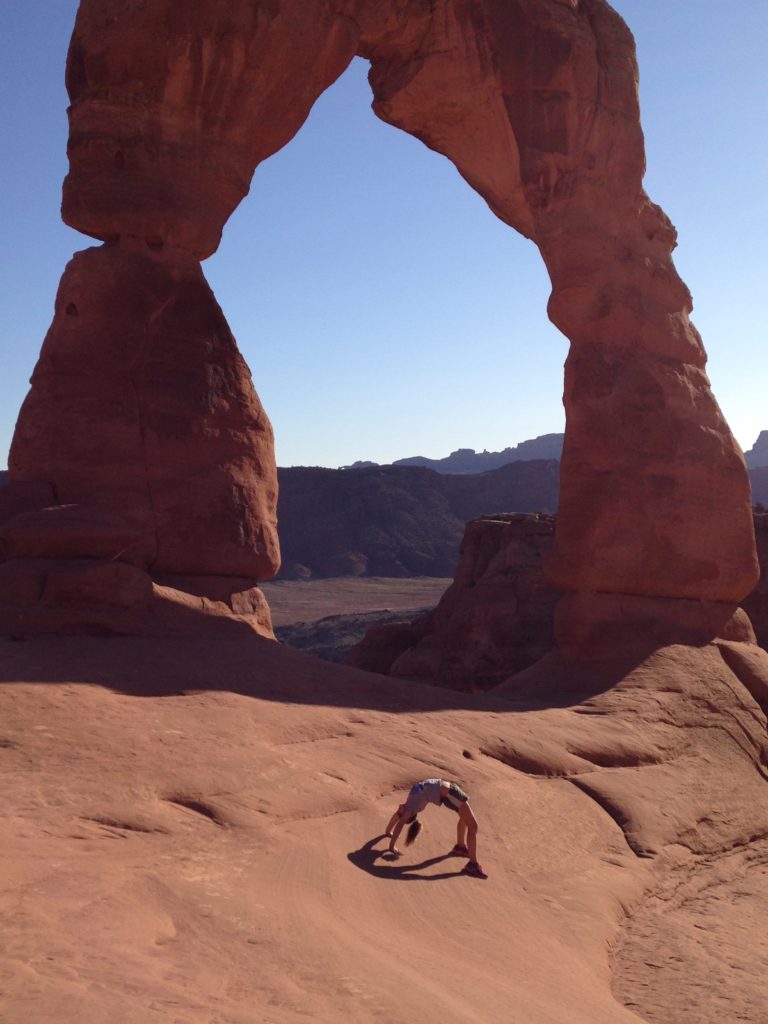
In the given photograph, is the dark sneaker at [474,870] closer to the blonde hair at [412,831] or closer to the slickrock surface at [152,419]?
the blonde hair at [412,831]

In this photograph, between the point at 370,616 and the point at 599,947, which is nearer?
the point at 599,947

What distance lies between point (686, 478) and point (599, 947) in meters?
5.69

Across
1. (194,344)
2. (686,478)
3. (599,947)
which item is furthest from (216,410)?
(599,947)

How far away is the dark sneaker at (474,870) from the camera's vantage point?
546 centimetres

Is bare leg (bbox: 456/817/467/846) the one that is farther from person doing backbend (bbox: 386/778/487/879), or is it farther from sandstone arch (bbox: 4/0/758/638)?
sandstone arch (bbox: 4/0/758/638)

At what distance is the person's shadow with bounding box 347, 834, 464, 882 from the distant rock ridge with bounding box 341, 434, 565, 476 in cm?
10979

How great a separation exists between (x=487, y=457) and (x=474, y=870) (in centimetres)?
12025

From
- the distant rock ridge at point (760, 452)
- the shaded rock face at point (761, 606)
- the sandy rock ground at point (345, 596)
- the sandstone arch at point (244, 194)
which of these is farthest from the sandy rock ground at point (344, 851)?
the distant rock ridge at point (760, 452)

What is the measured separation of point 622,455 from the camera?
1013 centimetres

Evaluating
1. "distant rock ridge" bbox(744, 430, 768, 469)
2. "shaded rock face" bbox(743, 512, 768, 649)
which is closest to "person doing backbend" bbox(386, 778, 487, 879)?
"shaded rock face" bbox(743, 512, 768, 649)

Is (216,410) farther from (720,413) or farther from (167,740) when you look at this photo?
(720,413)

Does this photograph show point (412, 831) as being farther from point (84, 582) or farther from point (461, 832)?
point (84, 582)

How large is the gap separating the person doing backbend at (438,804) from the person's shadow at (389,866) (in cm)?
8

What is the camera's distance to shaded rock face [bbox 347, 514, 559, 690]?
52.5 feet
